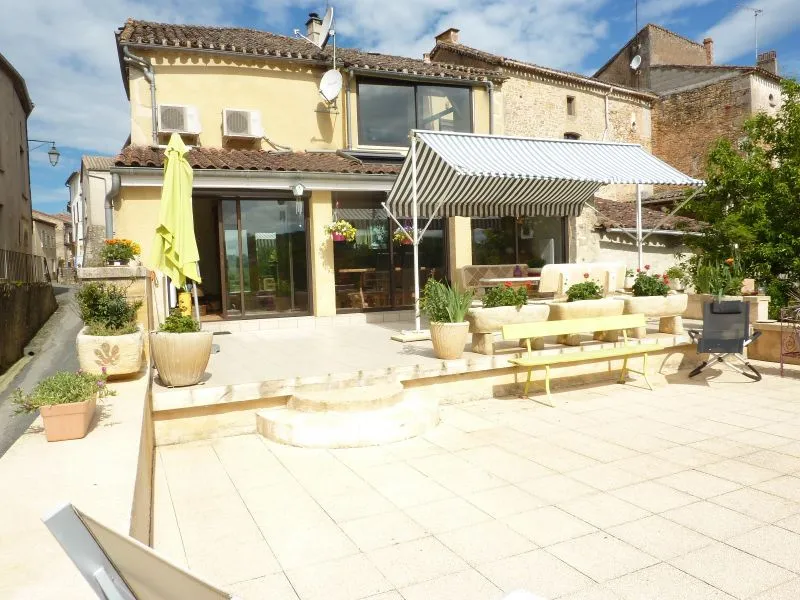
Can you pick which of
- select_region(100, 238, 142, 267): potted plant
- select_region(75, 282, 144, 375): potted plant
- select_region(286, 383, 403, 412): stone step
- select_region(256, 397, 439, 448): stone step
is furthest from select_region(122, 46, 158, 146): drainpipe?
select_region(256, 397, 439, 448): stone step

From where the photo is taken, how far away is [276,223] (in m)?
12.1

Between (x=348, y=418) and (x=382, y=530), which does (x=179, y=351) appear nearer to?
(x=348, y=418)

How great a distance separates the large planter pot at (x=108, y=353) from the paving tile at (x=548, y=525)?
13.4 feet

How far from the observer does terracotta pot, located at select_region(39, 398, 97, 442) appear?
4.21 metres

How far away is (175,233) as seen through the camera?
7.43m

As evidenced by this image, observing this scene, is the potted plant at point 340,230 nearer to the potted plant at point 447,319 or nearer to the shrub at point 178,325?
the potted plant at point 447,319

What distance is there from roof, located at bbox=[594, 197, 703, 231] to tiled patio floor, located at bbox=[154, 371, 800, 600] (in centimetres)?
1069

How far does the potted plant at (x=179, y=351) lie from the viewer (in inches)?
248

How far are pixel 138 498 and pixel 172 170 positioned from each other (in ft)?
17.2

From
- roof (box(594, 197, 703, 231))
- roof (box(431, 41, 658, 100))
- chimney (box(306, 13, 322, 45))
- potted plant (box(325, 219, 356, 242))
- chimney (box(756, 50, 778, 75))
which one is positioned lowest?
potted plant (box(325, 219, 356, 242))

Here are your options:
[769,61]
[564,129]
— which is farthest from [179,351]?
[769,61]

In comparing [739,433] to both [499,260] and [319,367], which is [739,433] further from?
[499,260]

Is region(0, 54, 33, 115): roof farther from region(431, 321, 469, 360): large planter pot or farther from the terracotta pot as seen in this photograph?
the terracotta pot

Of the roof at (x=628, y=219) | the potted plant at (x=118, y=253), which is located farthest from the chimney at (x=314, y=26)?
the potted plant at (x=118, y=253)
